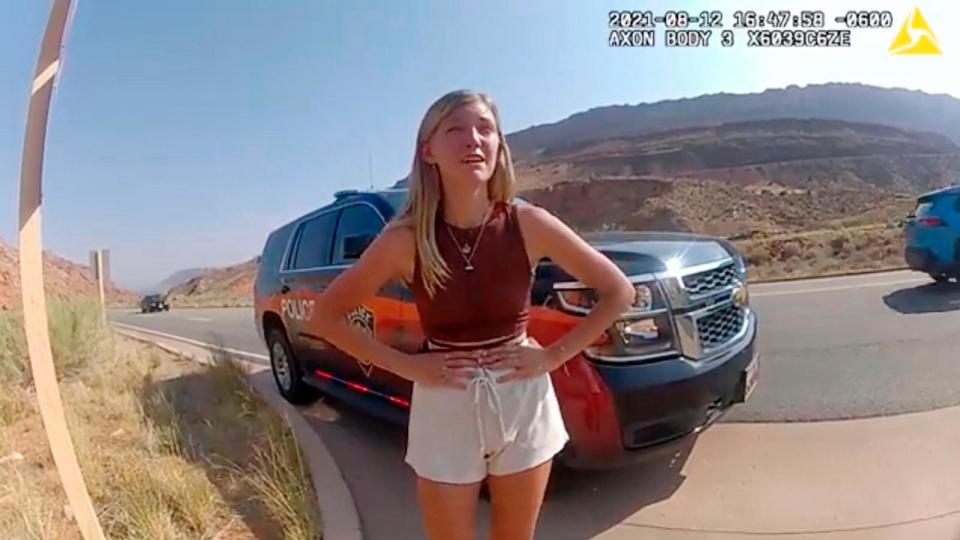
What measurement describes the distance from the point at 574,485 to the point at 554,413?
1243mm

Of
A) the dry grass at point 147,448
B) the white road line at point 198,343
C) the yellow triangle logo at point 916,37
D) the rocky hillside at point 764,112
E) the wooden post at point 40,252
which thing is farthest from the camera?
the white road line at point 198,343

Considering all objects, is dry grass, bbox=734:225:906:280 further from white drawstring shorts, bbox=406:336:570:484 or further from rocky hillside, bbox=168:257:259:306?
Answer: rocky hillside, bbox=168:257:259:306

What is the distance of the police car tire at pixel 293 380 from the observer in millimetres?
4168

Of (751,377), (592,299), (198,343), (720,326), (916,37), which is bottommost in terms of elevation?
(198,343)

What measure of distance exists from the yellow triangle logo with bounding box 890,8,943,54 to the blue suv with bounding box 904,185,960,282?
0.50m

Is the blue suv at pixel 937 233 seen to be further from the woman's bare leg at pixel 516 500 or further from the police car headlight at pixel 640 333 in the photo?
the woman's bare leg at pixel 516 500

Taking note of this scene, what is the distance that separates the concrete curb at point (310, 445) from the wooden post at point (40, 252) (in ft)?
2.94

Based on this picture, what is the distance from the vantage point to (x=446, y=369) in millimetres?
1490

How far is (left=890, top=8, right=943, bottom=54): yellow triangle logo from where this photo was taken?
2.03 meters

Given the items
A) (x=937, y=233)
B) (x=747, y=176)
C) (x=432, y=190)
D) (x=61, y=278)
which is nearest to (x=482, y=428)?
(x=432, y=190)

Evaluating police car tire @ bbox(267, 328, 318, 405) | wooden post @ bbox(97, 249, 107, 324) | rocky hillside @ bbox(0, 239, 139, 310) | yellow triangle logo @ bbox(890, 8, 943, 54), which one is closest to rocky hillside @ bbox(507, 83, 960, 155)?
yellow triangle logo @ bbox(890, 8, 943, 54)

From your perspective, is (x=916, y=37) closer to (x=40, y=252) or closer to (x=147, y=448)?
(x=40, y=252)

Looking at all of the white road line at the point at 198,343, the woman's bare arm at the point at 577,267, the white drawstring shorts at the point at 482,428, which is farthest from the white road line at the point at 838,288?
the white road line at the point at 198,343

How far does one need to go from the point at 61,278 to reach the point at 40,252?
53cm
